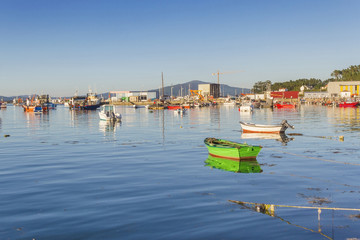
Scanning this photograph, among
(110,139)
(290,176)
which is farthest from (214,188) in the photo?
(110,139)

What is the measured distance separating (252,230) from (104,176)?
1500cm

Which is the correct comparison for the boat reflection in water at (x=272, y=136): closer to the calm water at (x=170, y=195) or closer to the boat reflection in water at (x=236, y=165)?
→ the calm water at (x=170, y=195)

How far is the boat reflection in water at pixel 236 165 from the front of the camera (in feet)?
97.7

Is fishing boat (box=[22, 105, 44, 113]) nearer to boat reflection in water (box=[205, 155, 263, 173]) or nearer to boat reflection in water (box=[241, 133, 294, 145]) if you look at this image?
boat reflection in water (box=[241, 133, 294, 145])

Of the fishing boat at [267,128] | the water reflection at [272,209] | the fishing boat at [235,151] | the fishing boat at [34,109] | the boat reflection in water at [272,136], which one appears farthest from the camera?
the fishing boat at [34,109]

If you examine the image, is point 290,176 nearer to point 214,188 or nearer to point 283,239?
point 214,188

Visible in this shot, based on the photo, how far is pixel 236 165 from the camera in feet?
104

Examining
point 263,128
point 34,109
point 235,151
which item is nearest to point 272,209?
point 235,151

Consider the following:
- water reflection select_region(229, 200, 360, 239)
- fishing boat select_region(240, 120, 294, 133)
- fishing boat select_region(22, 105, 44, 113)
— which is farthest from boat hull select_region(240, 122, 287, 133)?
fishing boat select_region(22, 105, 44, 113)

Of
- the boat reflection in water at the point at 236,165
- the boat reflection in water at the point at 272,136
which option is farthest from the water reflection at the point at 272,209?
the boat reflection in water at the point at 272,136

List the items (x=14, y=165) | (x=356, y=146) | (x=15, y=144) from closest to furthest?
1. (x=14, y=165)
2. (x=356, y=146)
3. (x=15, y=144)

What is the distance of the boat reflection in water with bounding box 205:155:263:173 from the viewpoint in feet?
97.7

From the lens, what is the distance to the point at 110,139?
181 feet

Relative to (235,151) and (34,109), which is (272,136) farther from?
(34,109)
